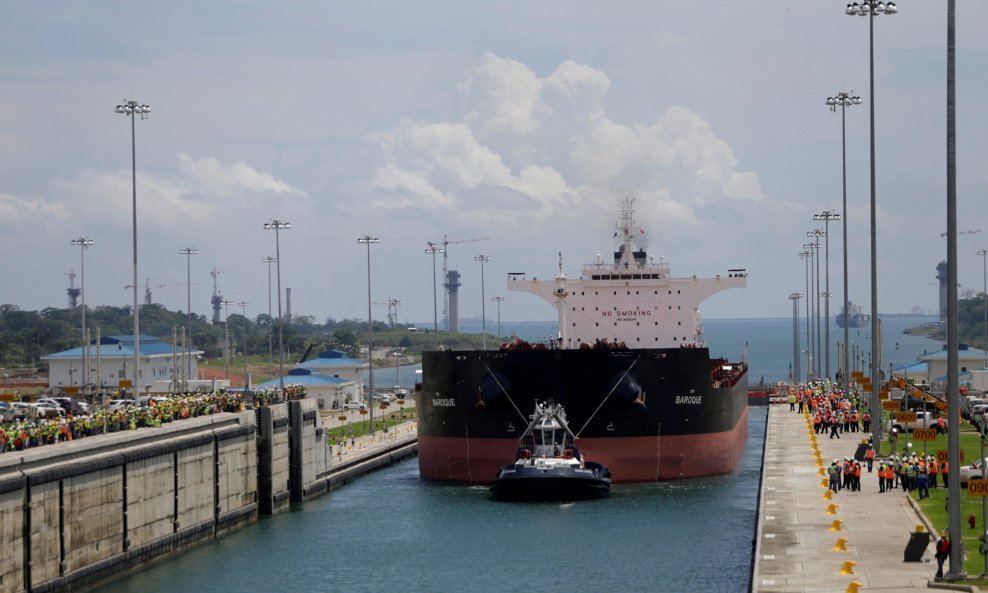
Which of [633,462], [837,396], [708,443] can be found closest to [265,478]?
[633,462]

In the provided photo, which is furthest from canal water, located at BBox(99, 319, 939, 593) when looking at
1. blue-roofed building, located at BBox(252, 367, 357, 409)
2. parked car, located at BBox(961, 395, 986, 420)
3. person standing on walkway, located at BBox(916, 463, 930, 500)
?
blue-roofed building, located at BBox(252, 367, 357, 409)

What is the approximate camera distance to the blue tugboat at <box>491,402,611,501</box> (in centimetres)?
4916

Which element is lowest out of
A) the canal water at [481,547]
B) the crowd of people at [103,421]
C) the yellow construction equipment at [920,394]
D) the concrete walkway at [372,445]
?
the canal water at [481,547]

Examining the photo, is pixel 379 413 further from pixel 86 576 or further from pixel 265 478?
pixel 86 576

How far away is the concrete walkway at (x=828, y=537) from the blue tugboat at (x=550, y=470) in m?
5.66

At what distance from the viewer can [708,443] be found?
A: 57.1 metres

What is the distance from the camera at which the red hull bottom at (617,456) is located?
176ft

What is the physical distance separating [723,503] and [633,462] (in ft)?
12.6

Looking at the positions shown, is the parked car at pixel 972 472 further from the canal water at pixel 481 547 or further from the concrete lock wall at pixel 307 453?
the concrete lock wall at pixel 307 453

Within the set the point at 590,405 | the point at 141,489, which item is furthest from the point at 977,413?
the point at 141,489

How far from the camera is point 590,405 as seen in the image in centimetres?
5316

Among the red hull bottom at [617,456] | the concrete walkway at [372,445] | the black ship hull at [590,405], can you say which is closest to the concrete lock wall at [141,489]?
the red hull bottom at [617,456]

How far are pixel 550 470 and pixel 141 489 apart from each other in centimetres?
1407

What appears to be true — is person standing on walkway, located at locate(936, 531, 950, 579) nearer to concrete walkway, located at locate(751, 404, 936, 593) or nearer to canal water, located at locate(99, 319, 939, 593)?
concrete walkway, located at locate(751, 404, 936, 593)
